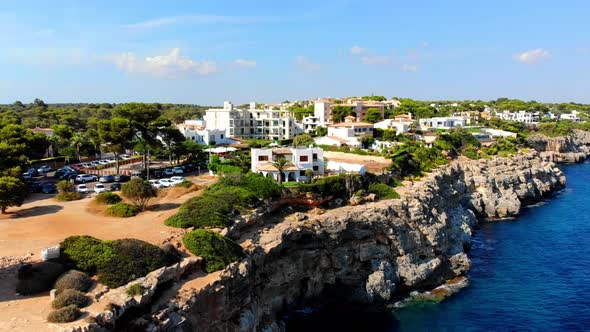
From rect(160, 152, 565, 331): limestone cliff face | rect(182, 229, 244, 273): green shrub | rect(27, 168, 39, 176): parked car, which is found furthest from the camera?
rect(27, 168, 39, 176): parked car

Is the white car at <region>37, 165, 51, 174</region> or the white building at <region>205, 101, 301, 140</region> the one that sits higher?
the white building at <region>205, 101, 301, 140</region>

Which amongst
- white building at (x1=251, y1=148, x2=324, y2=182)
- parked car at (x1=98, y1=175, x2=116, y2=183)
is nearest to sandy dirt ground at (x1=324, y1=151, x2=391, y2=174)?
white building at (x1=251, y1=148, x2=324, y2=182)

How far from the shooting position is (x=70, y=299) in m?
21.2

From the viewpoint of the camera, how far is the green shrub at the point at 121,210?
3619cm

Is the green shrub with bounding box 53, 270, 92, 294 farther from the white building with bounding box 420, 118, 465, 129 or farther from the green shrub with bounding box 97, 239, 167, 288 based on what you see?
the white building with bounding box 420, 118, 465, 129

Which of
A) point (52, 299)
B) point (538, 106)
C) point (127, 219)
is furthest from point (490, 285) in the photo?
point (538, 106)

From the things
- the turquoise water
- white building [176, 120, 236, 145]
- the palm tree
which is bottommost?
the turquoise water

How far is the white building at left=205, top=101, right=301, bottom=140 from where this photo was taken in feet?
305

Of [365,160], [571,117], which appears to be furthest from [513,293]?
[571,117]

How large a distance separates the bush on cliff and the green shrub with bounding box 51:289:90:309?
2.05 meters

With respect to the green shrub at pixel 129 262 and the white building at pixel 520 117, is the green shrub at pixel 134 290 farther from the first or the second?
the white building at pixel 520 117

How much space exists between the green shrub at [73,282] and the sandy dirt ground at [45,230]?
85cm

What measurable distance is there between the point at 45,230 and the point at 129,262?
412 inches

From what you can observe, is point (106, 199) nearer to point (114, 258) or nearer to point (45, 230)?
point (45, 230)
